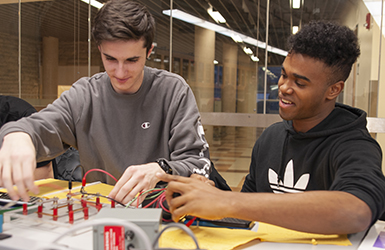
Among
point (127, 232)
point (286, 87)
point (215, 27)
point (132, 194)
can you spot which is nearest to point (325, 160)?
point (286, 87)

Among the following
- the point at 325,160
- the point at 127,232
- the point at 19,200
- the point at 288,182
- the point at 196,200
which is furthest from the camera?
the point at 288,182

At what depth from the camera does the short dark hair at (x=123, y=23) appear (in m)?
1.32

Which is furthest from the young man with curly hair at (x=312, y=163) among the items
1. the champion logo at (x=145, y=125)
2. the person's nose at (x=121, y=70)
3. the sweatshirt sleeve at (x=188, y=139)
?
the person's nose at (x=121, y=70)

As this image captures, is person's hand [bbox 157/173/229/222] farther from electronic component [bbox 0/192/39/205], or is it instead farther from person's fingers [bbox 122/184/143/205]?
electronic component [bbox 0/192/39/205]

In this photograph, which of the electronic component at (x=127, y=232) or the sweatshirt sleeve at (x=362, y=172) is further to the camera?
the sweatshirt sleeve at (x=362, y=172)

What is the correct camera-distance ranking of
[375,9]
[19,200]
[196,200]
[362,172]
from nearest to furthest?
[196,200] < [362,172] < [19,200] < [375,9]

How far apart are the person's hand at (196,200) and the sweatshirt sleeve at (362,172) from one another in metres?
0.34

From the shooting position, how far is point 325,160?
117 cm

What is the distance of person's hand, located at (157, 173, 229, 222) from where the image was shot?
0.79 m

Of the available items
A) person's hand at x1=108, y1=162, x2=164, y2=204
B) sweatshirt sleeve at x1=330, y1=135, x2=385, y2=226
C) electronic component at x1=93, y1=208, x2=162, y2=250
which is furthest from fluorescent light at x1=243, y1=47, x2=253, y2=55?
electronic component at x1=93, y1=208, x2=162, y2=250

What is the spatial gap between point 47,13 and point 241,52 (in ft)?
11.2

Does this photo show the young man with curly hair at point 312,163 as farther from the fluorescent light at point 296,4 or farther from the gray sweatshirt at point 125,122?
the fluorescent light at point 296,4

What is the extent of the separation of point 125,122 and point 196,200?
79cm

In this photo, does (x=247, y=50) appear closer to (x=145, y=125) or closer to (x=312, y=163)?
(x=145, y=125)
